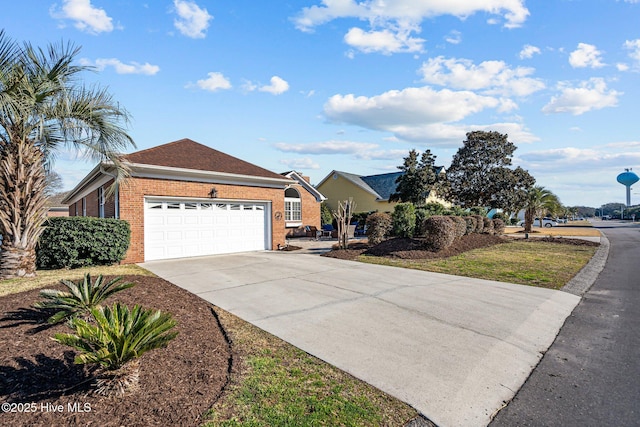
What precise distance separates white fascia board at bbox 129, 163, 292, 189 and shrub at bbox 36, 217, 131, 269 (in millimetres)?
1863

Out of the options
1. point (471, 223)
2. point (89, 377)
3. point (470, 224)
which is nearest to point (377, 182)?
point (471, 223)

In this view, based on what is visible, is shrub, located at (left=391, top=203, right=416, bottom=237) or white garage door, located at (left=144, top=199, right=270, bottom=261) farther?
shrub, located at (left=391, top=203, right=416, bottom=237)

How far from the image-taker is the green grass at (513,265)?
888 centimetres

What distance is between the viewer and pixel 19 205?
304 inches

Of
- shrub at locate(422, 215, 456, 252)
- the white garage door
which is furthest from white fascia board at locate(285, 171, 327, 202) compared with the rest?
shrub at locate(422, 215, 456, 252)

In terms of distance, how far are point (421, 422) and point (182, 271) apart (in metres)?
8.18

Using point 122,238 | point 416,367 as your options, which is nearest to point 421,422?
point 416,367

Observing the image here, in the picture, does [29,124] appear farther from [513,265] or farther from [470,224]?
[470,224]

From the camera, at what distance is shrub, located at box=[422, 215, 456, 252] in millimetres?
13234

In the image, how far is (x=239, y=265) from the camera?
10641 mm

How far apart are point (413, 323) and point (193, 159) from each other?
A: 11110mm

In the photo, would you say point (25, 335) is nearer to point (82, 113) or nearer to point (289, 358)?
point (289, 358)

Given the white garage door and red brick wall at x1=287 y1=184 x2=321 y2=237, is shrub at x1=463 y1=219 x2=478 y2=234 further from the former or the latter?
red brick wall at x1=287 y1=184 x2=321 y2=237

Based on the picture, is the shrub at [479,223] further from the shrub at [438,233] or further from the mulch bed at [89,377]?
the mulch bed at [89,377]
